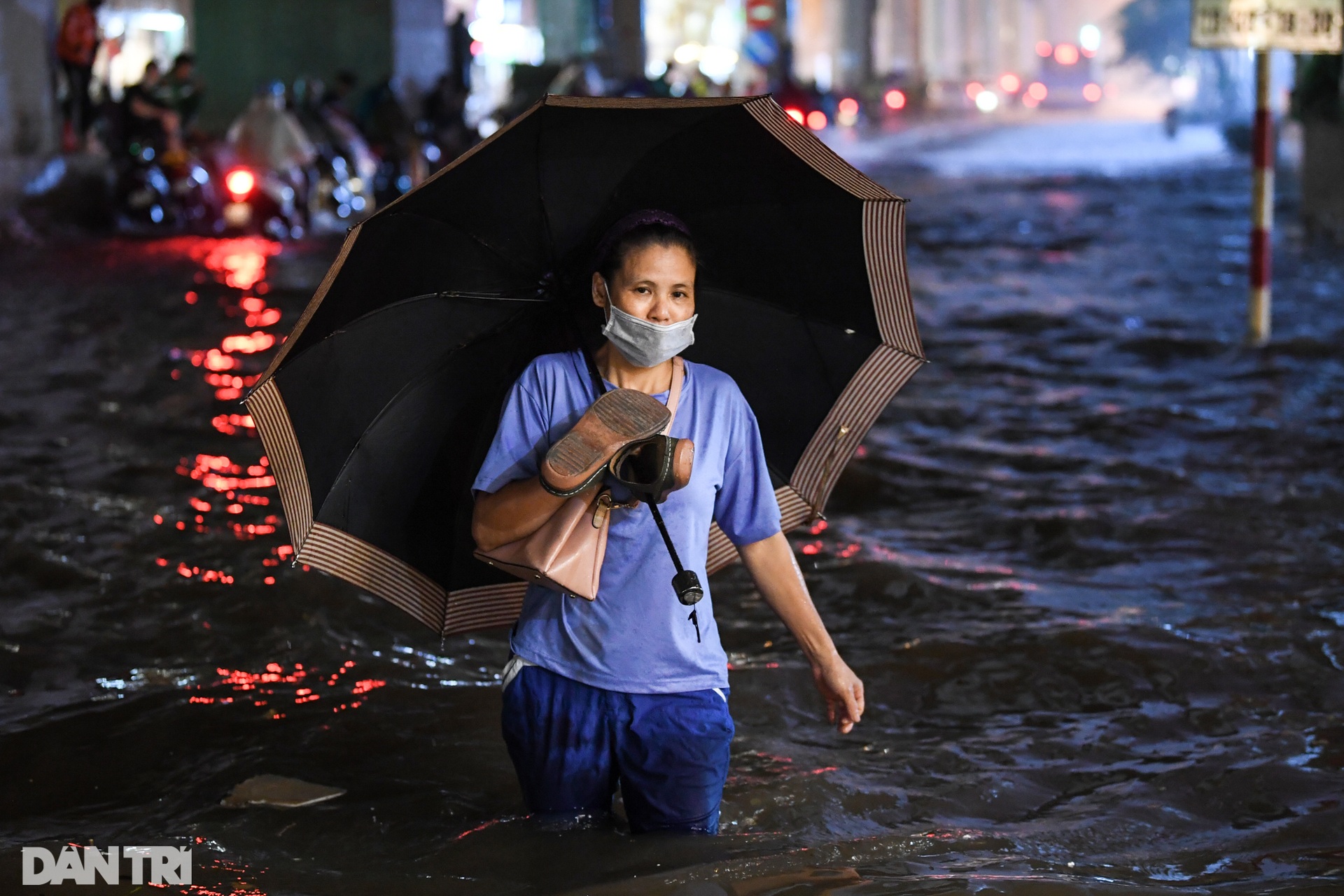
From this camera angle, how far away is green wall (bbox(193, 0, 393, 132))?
1142 inches

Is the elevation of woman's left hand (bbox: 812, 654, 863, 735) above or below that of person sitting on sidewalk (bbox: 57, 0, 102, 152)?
below

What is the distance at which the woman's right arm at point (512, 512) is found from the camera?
2.91 meters

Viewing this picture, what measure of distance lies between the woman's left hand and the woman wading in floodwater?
0.21 m

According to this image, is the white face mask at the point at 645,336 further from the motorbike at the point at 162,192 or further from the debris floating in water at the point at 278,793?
the motorbike at the point at 162,192

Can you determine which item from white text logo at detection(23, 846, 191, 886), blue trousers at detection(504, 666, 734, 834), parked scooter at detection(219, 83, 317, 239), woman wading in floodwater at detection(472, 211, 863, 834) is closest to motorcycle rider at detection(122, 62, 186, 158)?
parked scooter at detection(219, 83, 317, 239)

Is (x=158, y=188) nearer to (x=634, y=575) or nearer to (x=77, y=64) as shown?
(x=77, y=64)

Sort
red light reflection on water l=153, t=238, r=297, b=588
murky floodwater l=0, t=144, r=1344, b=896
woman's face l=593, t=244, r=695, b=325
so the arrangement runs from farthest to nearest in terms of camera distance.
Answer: red light reflection on water l=153, t=238, r=297, b=588 → murky floodwater l=0, t=144, r=1344, b=896 → woman's face l=593, t=244, r=695, b=325

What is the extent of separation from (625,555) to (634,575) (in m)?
0.04

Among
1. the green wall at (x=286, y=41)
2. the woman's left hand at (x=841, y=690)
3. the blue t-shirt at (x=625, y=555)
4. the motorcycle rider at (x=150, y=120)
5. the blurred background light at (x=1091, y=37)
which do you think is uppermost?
the blurred background light at (x=1091, y=37)

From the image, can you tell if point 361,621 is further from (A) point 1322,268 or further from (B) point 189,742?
(A) point 1322,268

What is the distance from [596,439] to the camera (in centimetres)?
281

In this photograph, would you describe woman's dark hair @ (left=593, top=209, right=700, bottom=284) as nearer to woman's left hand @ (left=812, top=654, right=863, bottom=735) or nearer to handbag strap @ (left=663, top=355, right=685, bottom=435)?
handbag strap @ (left=663, top=355, right=685, bottom=435)

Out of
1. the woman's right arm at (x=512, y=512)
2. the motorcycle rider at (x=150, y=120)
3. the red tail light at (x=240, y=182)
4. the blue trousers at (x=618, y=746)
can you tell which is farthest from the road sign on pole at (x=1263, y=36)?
the motorcycle rider at (x=150, y=120)

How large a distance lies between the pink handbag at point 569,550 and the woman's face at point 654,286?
218 mm
